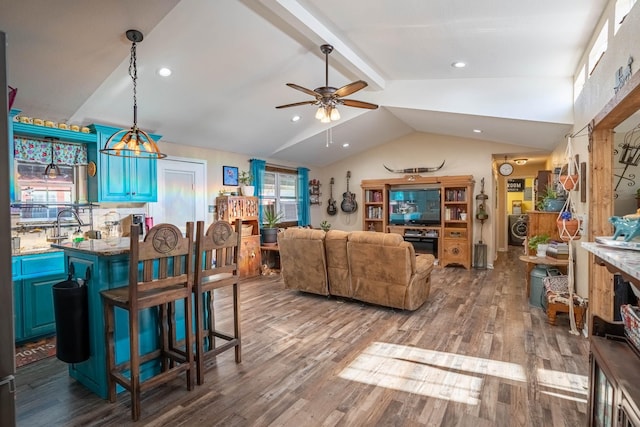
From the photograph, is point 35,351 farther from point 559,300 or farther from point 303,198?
point 303,198

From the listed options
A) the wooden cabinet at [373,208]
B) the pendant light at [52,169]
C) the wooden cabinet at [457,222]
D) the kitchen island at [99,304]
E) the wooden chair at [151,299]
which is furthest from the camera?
the wooden cabinet at [373,208]

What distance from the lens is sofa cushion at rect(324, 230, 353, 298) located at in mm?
4285

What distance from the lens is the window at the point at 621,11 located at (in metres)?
2.26

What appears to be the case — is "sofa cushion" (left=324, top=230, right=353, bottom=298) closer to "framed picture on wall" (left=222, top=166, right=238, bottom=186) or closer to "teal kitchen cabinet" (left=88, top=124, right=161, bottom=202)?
"teal kitchen cabinet" (left=88, top=124, right=161, bottom=202)

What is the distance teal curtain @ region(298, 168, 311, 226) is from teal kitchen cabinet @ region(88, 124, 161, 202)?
395cm

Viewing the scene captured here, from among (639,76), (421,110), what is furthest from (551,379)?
(421,110)

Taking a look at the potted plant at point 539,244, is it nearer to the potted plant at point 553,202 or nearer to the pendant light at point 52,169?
the potted plant at point 553,202

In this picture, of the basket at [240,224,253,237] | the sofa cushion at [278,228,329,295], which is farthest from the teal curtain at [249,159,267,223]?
the sofa cushion at [278,228,329,295]

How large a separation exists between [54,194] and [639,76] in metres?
5.42

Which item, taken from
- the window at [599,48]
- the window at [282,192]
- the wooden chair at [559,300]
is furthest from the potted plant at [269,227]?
the window at [599,48]

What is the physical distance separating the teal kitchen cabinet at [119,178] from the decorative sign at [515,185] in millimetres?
9897

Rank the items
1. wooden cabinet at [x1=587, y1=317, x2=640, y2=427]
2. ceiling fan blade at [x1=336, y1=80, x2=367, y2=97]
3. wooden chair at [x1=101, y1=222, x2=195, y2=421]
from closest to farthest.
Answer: wooden cabinet at [x1=587, y1=317, x2=640, y2=427] < wooden chair at [x1=101, y1=222, x2=195, y2=421] < ceiling fan blade at [x1=336, y1=80, x2=367, y2=97]

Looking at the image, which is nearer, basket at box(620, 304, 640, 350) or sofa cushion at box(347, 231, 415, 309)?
basket at box(620, 304, 640, 350)

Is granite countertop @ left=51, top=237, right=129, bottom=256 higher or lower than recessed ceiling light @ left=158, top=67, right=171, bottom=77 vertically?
lower
